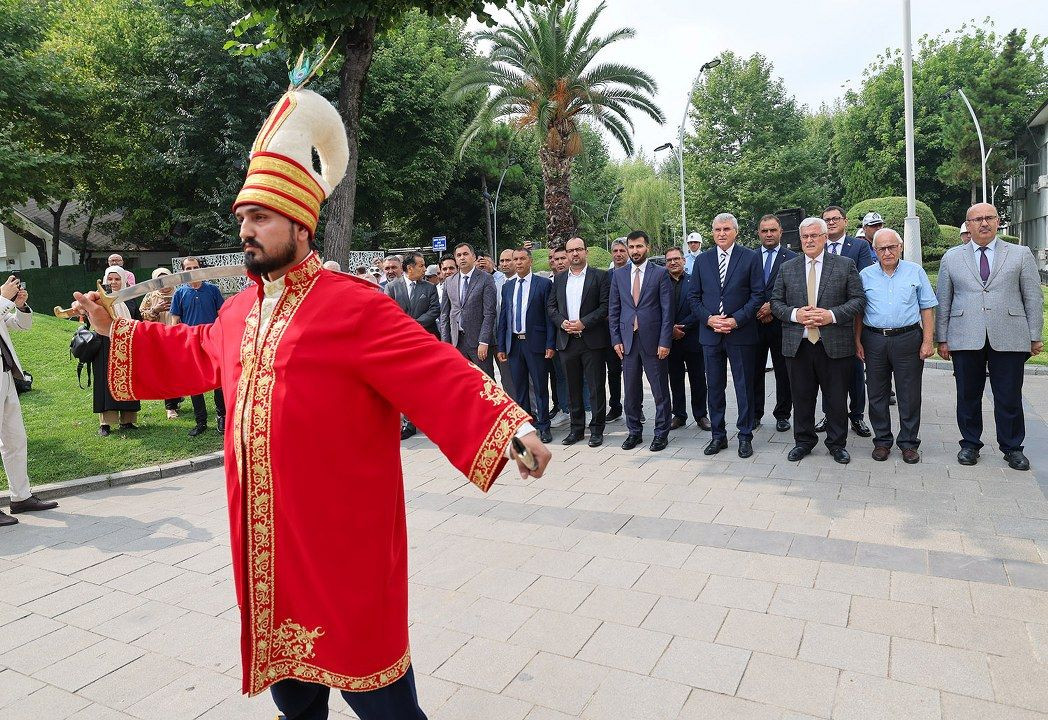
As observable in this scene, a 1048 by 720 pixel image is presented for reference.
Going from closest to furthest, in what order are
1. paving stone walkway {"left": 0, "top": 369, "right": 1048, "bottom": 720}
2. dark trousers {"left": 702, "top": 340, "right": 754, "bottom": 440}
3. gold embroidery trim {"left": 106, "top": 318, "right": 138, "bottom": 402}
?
1. gold embroidery trim {"left": 106, "top": 318, "right": 138, "bottom": 402}
2. paving stone walkway {"left": 0, "top": 369, "right": 1048, "bottom": 720}
3. dark trousers {"left": 702, "top": 340, "right": 754, "bottom": 440}

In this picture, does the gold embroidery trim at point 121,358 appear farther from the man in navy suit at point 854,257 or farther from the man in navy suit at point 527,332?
the man in navy suit at point 854,257

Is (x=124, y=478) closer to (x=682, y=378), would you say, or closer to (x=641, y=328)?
(x=641, y=328)

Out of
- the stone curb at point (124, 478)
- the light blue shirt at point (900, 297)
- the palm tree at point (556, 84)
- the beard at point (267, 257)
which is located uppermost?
the palm tree at point (556, 84)

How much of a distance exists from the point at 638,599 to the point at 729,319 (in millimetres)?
3959

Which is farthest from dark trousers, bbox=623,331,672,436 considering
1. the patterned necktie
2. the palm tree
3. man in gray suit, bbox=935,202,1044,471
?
the palm tree

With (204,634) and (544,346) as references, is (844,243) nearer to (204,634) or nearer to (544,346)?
(544,346)

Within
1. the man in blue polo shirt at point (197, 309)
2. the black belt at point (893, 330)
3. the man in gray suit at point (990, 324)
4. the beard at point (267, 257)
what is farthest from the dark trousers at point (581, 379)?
the beard at point (267, 257)

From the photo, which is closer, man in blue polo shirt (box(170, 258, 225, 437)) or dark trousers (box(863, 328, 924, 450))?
dark trousers (box(863, 328, 924, 450))

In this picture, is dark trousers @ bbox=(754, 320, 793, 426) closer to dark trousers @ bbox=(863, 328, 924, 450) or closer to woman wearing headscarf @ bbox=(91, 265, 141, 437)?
dark trousers @ bbox=(863, 328, 924, 450)

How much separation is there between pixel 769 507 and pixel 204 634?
4054mm

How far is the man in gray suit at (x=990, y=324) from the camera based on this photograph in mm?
6398

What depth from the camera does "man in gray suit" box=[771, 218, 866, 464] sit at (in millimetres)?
6918

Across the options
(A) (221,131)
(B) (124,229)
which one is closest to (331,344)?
A: (A) (221,131)

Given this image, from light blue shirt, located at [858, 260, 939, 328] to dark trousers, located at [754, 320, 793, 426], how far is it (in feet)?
3.82
